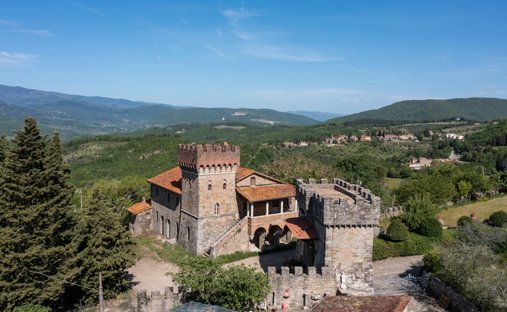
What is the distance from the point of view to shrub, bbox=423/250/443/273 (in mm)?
26797

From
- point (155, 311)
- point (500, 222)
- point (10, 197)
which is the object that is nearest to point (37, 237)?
point (10, 197)

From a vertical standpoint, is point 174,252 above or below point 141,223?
below

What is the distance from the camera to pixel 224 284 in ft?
71.7

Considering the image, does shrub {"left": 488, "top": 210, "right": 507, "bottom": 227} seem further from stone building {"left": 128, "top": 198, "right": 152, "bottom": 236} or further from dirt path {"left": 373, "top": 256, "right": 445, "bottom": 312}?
stone building {"left": 128, "top": 198, "right": 152, "bottom": 236}

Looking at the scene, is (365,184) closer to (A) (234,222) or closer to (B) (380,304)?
(A) (234,222)

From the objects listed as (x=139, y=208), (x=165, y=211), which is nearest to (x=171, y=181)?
(x=165, y=211)

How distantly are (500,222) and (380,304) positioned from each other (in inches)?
1036

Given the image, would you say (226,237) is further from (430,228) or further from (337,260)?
(430,228)

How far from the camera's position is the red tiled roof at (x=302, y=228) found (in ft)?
81.5

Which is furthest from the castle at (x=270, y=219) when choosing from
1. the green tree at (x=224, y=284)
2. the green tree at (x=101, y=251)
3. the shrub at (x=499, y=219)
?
the shrub at (x=499, y=219)

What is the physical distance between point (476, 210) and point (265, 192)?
89.2ft

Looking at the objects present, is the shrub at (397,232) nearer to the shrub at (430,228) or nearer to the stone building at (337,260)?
the shrub at (430,228)

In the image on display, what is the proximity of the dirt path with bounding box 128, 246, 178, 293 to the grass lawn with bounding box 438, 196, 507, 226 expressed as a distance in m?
29.5

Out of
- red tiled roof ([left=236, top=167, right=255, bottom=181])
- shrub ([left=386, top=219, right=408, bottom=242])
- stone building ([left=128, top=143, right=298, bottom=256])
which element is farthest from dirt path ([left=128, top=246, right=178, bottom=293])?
shrub ([left=386, top=219, right=408, bottom=242])
